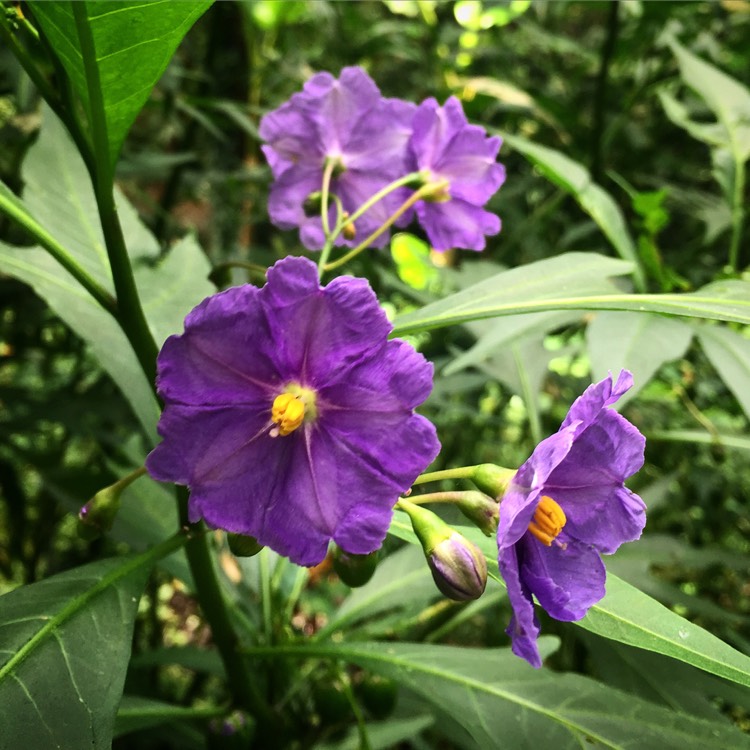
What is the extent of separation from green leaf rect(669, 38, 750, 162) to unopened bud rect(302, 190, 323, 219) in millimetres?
853

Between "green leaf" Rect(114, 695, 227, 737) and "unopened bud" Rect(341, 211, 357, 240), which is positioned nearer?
"green leaf" Rect(114, 695, 227, 737)

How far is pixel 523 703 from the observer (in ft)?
2.57

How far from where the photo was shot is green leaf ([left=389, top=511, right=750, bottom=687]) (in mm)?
551

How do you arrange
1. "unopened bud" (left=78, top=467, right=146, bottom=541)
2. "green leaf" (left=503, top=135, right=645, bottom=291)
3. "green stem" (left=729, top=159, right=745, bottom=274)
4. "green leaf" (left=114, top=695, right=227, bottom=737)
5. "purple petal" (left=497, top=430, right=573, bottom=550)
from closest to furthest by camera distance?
"purple petal" (left=497, top=430, right=573, bottom=550) → "unopened bud" (left=78, top=467, right=146, bottom=541) → "green leaf" (left=114, top=695, right=227, bottom=737) → "green leaf" (left=503, top=135, right=645, bottom=291) → "green stem" (left=729, top=159, right=745, bottom=274)

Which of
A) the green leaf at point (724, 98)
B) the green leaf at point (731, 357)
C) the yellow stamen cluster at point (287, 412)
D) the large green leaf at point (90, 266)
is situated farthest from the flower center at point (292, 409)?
the green leaf at point (724, 98)

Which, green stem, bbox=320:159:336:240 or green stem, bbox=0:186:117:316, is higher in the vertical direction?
green stem, bbox=0:186:117:316

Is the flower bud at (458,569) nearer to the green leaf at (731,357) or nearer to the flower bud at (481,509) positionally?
the flower bud at (481,509)

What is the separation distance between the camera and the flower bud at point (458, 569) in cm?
57

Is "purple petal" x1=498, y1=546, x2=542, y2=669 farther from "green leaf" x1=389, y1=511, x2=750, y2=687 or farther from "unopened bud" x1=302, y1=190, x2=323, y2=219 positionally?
"unopened bud" x1=302, y1=190, x2=323, y2=219

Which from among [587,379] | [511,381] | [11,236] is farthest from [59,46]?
[587,379]

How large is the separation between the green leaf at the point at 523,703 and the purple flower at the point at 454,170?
570mm

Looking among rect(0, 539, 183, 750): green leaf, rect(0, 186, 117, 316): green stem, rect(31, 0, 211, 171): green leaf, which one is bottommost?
rect(0, 539, 183, 750): green leaf

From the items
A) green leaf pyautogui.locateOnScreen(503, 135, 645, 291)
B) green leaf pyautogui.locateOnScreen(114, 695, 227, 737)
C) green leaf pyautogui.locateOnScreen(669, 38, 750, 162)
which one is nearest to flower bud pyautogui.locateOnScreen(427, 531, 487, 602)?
green leaf pyautogui.locateOnScreen(114, 695, 227, 737)

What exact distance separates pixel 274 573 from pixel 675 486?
1178 mm
